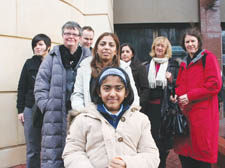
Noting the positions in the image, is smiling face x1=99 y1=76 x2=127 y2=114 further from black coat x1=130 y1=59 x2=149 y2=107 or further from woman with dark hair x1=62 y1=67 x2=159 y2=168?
black coat x1=130 y1=59 x2=149 y2=107

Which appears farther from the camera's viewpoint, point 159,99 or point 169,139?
point 159,99

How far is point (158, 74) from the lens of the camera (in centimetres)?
376

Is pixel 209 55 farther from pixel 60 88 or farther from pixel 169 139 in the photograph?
pixel 60 88

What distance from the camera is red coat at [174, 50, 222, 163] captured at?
9.36ft

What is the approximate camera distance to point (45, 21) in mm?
4602

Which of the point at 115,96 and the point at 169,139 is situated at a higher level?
the point at 115,96

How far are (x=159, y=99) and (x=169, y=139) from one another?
68 centimetres

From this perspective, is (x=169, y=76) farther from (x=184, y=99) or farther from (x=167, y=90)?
(x=184, y=99)

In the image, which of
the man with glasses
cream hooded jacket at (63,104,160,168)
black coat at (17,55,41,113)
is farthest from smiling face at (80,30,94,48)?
cream hooded jacket at (63,104,160,168)

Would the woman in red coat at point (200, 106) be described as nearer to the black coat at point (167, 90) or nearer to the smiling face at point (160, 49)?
the black coat at point (167, 90)

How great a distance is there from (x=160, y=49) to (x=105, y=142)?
2.39 m

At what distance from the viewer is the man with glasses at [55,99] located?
8.77 feet

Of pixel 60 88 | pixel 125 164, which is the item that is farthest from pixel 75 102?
pixel 125 164

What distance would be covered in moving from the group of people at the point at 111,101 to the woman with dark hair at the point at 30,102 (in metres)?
0.01
